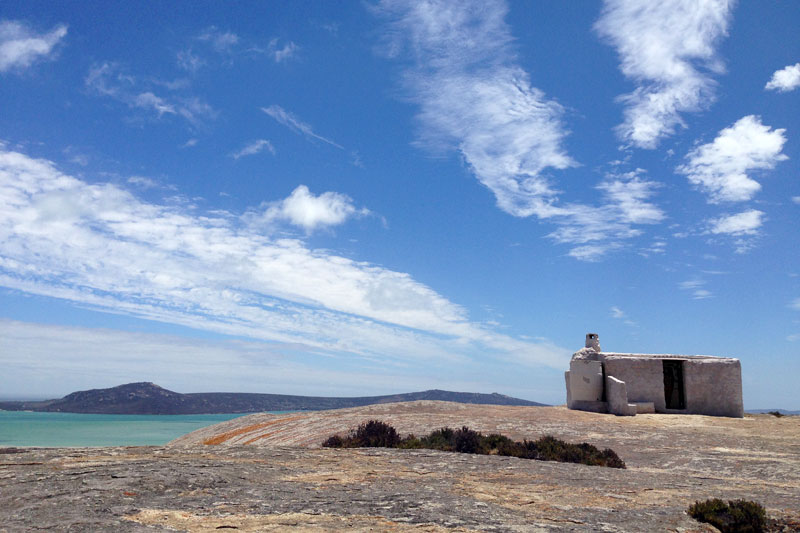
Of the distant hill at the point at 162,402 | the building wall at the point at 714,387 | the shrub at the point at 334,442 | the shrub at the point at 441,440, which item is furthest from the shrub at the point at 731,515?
the distant hill at the point at 162,402

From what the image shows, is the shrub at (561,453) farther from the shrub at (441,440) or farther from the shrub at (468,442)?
the shrub at (441,440)

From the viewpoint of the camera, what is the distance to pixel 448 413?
1991cm

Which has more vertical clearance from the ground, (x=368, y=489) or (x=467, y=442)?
(x=368, y=489)

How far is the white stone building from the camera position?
2400 cm

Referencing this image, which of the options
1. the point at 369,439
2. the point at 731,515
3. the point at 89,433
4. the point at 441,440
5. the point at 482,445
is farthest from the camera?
the point at 89,433

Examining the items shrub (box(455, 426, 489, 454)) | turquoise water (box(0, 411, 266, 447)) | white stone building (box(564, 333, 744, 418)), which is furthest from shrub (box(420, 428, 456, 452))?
turquoise water (box(0, 411, 266, 447))

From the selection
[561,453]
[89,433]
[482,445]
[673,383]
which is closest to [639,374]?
[673,383]

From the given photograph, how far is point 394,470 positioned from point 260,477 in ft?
7.83

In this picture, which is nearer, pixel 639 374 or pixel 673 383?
pixel 639 374

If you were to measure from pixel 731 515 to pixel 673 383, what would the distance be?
23.4 meters

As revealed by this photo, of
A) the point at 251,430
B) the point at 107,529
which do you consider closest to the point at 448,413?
the point at 251,430

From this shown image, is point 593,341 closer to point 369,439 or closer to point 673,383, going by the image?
point 673,383

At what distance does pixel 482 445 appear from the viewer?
12977mm

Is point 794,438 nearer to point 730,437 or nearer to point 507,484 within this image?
point 730,437
